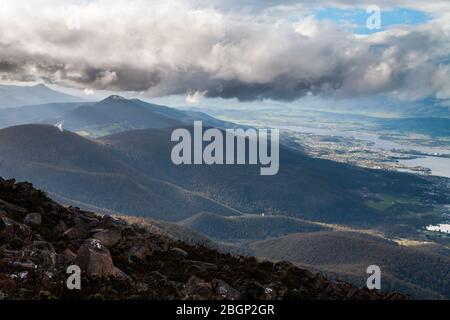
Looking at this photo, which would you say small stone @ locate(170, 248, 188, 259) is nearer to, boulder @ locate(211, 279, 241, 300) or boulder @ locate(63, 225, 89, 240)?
boulder @ locate(63, 225, 89, 240)

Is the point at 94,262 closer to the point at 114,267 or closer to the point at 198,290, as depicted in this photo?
the point at 114,267

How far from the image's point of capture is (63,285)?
32875 mm

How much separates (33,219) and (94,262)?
12.6 metres

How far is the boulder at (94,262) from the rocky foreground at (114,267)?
66 mm

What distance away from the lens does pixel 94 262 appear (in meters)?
36.4

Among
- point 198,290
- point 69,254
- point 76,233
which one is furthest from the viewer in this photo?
point 76,233

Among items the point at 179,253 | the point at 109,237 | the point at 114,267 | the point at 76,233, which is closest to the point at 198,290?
the point at 114,267

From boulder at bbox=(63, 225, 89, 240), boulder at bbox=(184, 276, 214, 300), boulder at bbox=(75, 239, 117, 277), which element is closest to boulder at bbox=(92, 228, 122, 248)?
boulder at bbox=(63, 225, 89, 240)

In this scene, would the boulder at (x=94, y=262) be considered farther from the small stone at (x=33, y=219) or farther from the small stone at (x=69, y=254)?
the small stone at (x=33, y=219)

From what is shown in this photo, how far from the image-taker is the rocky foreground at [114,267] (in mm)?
33688

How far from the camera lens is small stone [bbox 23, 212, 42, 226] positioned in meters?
45.9

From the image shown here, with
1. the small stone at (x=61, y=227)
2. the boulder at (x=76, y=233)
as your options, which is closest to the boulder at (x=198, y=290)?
the boulder at (x=76, y=233)
